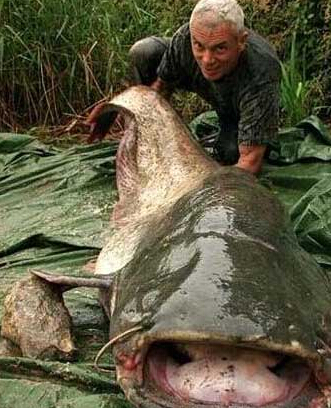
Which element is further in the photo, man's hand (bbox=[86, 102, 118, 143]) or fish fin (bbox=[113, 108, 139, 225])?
man's hand (bbox=[86, 102, 118, 143])

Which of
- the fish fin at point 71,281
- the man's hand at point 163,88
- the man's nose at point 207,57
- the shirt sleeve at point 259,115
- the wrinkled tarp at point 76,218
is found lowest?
the wrinkled tarp at point 76,218

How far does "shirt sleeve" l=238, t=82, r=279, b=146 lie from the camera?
4.56m

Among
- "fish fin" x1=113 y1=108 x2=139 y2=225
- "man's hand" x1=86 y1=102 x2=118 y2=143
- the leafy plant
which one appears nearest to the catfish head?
"fish fin" x1=113 y1=108 x2=139 y2=225

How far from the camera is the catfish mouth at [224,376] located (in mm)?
2342

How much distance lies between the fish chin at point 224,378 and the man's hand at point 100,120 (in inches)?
109

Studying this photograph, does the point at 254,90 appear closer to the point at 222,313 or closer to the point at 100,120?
the point at 100,120

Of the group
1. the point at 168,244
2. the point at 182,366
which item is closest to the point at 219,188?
the point at 168,244

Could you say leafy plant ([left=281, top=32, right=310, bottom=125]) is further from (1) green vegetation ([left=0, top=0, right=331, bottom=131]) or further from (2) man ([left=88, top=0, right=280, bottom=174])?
(2) man ([left=88, top=0, right=280, bottom=174])

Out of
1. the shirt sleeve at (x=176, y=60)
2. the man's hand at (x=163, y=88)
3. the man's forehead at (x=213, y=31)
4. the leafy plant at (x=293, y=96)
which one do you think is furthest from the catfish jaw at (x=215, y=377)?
the leafy plant at (x=293, y=96)

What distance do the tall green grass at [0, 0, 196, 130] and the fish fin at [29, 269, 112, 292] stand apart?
3741 mm

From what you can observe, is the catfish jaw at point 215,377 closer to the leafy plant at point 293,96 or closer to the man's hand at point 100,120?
the man's hand at point 100,120

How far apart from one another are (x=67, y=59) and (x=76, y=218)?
2624mm

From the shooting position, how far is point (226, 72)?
4.61 meters

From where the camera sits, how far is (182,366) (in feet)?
7.92
